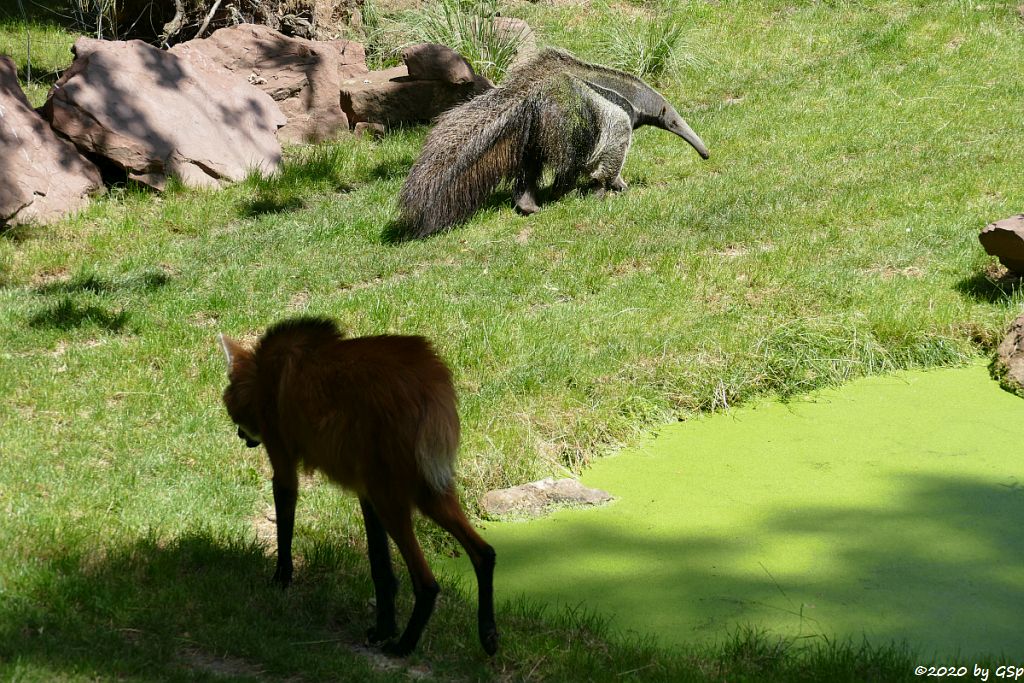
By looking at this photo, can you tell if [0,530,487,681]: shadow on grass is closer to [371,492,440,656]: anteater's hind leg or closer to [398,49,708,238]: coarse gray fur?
[371,492,440,656]: anteater's hind leg

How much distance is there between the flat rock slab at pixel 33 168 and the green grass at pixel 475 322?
0.24 metres

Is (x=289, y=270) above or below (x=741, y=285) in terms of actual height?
below

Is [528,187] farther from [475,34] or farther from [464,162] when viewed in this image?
[475,34]

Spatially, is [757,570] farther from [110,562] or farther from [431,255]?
[431,255]

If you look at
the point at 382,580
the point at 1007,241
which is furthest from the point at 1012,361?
the point at 382,580

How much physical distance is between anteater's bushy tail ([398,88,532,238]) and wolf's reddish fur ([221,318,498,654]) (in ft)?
17.7

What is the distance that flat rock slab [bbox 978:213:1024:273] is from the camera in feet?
24.1

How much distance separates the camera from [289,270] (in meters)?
8.38

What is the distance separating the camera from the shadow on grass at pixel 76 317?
23.3 ft

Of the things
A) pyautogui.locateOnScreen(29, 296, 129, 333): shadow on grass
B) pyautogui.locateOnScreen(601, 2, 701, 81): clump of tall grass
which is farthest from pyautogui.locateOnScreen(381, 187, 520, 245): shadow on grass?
pyautogui.locateOnScreen(601, 2, 701, 81): clump of tall grass

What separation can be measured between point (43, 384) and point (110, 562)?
7.53 ft

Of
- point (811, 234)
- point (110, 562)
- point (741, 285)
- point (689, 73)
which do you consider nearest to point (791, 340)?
point (741, 285)

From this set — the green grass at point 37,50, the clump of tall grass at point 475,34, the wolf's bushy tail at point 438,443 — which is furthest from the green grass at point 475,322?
the green grass at point 37,50

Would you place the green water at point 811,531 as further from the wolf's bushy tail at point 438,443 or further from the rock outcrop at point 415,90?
the rock outcrop at point 415,90
